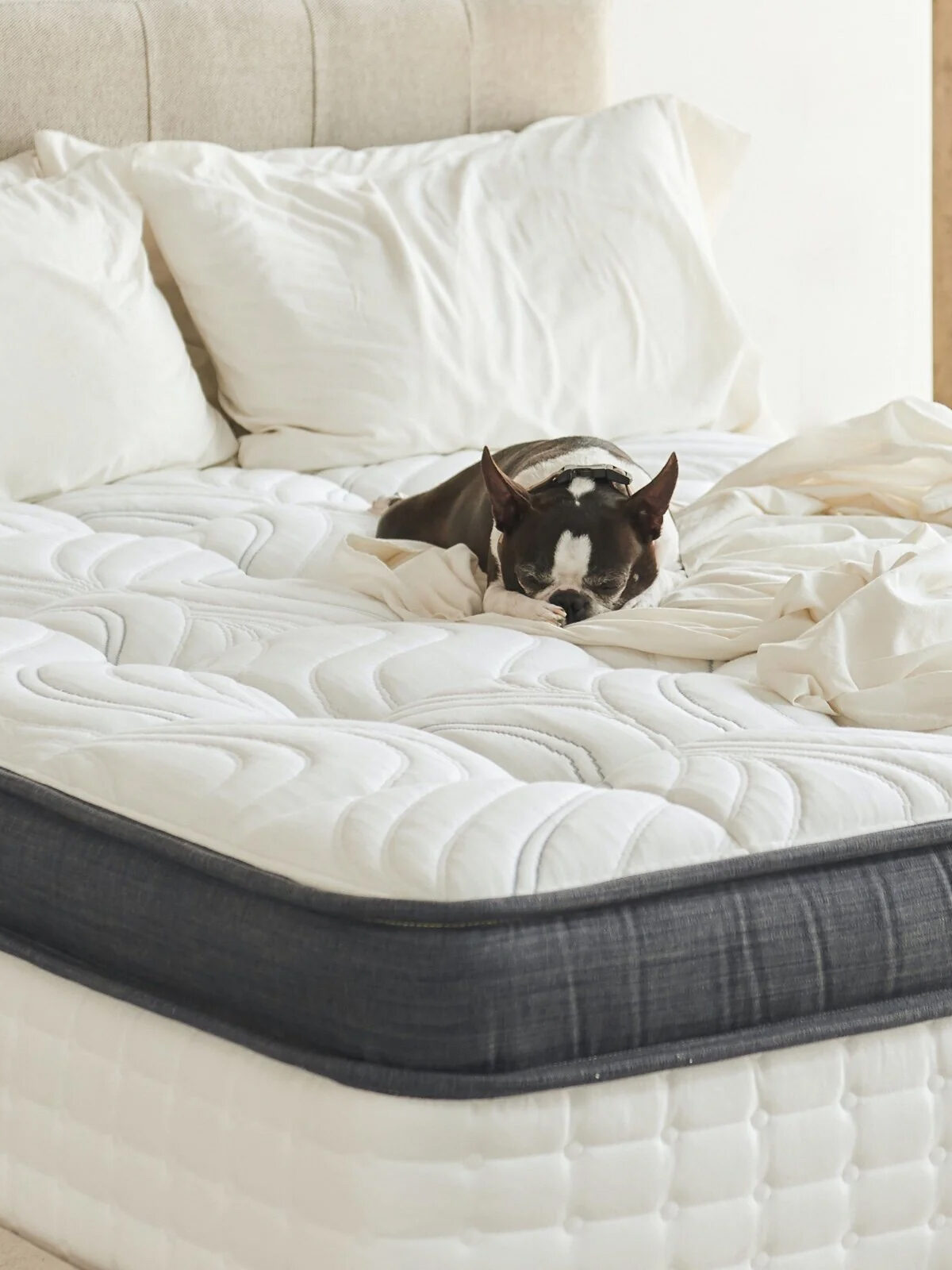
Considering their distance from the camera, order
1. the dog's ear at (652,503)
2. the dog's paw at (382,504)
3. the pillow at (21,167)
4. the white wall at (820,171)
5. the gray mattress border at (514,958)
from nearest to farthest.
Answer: the gray mattress border at (514,958)
the dog's ear at (652,503)
the dog's paw at (382,504)
the pillow at (21,167)
the white wall at (820,171)

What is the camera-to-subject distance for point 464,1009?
0.89 meters

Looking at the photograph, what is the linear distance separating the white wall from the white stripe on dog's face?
1.95 m

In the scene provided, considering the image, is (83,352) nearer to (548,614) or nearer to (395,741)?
(548,614)

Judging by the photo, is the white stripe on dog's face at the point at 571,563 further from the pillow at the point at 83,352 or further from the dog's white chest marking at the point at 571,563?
the pillow at the point at 83,352

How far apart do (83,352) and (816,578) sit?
1.10 m

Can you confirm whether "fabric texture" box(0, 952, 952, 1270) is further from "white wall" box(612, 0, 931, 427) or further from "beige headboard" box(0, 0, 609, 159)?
"white wall" box(612, 0, 931, 427)

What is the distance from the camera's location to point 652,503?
5.57 ft

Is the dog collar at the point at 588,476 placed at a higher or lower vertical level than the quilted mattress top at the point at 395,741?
higher

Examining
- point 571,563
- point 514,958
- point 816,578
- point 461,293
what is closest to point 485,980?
point 514,958

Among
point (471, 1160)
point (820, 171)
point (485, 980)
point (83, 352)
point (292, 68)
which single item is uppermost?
point (292, 68)

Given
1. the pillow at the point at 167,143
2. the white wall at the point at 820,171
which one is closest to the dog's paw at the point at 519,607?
the pillow at the point at 167,143

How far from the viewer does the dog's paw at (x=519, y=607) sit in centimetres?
157

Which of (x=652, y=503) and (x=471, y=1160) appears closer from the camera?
(x=471, y=1160)

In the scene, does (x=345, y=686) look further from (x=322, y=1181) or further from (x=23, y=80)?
(x=23, y=80)
